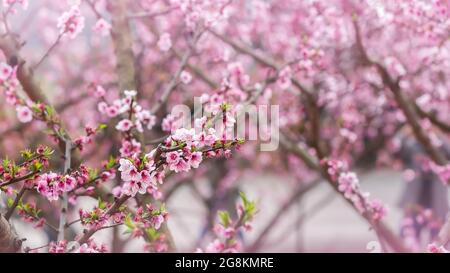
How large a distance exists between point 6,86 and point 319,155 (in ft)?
8.24

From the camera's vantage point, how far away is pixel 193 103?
3840 mm

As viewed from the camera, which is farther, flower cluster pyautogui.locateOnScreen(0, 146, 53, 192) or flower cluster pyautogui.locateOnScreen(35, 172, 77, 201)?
flower cluster pyautogui.locateOnScreen(35, 172, 77, 201)

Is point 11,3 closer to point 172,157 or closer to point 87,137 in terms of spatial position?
point 87,137

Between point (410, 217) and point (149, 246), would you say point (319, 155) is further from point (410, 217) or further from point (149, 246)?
point (410, 217)

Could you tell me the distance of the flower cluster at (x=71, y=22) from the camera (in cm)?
322

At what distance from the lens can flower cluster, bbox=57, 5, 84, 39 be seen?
3216 millimetres

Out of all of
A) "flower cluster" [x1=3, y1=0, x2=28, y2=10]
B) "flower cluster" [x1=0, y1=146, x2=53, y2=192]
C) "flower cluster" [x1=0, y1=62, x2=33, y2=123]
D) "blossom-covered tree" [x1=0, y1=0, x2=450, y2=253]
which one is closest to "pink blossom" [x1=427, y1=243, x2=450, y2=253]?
"blossom-covered tree" [x1=0, y1=0, x2=450, y2=253]

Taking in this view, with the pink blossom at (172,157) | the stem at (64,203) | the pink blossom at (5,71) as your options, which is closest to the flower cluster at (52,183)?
the stem at (64,203)

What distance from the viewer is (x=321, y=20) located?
504 cm

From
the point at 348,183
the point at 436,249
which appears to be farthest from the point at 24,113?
the point at 436,249

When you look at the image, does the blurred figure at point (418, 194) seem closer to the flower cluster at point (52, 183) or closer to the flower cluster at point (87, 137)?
the flower cluster at point (87, 137)

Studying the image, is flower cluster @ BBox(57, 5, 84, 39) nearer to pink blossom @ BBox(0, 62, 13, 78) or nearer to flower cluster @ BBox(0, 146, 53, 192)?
pink blossom @ BBox(0, 62, 13, 78)
